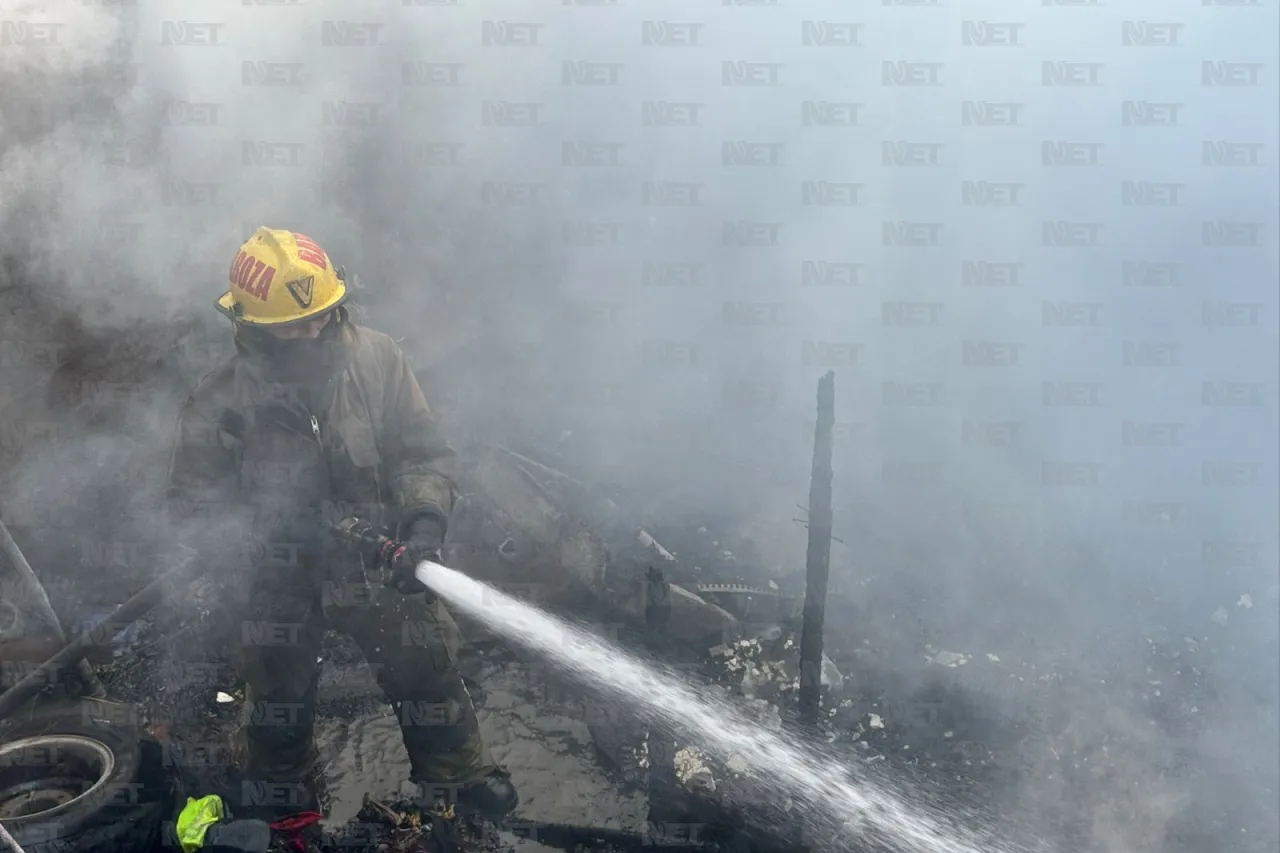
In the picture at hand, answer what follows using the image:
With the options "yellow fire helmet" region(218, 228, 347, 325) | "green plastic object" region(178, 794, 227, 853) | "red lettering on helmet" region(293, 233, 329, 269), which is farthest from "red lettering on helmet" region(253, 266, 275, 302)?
"green plastic object" region(178, 794, 227, 853)

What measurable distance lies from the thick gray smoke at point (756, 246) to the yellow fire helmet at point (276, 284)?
3.85 m

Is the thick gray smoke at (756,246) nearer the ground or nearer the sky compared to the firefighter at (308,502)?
nearer the sky

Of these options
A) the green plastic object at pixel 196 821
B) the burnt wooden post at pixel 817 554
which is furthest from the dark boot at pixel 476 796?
the burnt wooden post at pixel 817 554

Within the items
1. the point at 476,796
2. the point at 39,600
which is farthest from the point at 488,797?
the point at 39,600

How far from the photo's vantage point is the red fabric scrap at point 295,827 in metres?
4.56

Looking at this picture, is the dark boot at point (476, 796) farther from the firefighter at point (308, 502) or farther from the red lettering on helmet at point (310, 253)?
the red lettering on helmet at point (310, 253)

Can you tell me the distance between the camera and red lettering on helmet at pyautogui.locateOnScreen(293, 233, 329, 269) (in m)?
3.98

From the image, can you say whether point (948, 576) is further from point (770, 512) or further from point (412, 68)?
point (412, 68)

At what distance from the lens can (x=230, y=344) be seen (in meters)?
7.81

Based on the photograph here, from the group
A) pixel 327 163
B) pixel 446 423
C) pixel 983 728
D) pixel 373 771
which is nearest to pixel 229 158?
pixel 327 163

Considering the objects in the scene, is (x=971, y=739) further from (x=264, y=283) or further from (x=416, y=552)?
(x=264, y=283)

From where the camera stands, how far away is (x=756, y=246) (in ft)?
28.3

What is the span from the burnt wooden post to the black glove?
78.0 inches

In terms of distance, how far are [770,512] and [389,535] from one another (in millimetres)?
3677
